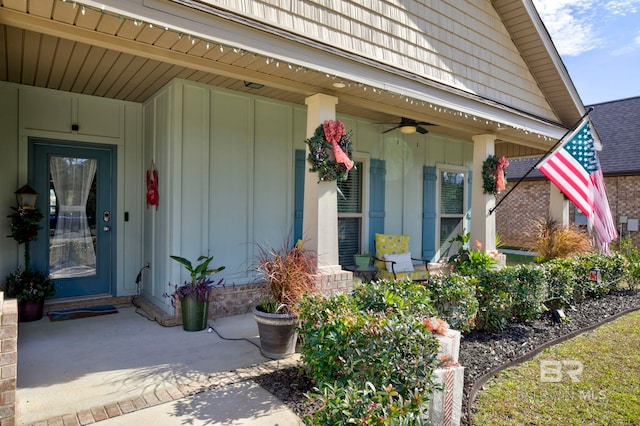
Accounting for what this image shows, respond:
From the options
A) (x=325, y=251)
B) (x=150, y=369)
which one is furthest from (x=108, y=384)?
(x=325, y=251)

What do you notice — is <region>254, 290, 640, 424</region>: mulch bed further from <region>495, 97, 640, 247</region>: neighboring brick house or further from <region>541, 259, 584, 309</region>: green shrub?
<region>495, 97, 640, 247</region>: neighboring brick house

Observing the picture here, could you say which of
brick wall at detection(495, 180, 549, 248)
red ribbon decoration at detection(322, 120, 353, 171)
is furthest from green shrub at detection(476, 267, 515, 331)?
brick wall at detection(495, 180, 549, 248)

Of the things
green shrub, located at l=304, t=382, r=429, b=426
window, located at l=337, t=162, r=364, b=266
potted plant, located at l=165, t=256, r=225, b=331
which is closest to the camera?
green shrub, located at l=304, t=382, r=429, b=426

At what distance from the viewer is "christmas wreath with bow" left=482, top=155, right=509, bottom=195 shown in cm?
620

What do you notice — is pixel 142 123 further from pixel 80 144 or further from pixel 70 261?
pixel 70 261

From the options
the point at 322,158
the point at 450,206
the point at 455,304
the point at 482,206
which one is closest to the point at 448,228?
the point at 450,206

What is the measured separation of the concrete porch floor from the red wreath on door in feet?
5.03

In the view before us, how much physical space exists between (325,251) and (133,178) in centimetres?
315

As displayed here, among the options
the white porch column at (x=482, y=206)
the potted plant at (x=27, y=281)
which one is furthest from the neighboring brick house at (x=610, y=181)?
the potted plant at (x=27, y=281)

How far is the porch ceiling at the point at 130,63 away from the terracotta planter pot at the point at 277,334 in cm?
226

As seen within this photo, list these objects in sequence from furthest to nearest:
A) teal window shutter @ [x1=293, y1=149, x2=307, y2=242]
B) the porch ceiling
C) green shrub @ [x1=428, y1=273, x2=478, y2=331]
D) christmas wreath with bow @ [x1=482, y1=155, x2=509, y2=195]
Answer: christmas wreath with bow @ [x1=482, y1=155, x2=509, y2=195] → teal window shutter @ [x1=293, y1=149, x2=307, y2=242] → green shrub @ [x1=428, y1=273, x2=478, y2=331] → the porch ceiling

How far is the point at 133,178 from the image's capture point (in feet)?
18.3

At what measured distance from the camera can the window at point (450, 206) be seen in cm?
809

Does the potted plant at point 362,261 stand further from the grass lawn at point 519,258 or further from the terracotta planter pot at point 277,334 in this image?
the grass lawn at point 519,258
